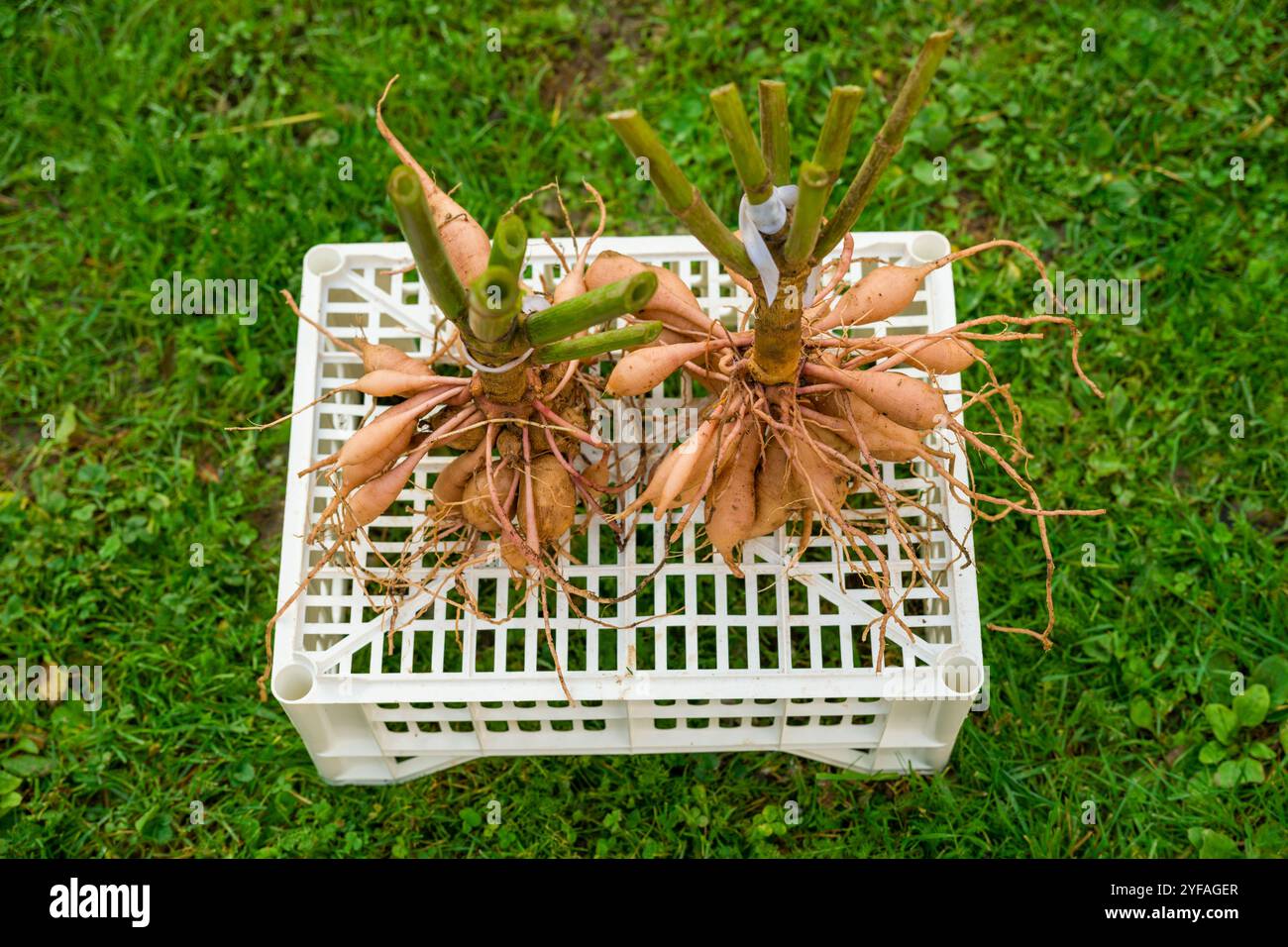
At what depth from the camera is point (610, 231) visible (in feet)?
7.57

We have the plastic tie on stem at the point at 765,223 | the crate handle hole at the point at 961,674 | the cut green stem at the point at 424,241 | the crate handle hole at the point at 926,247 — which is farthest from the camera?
the crate handle hole at the point at 926,247

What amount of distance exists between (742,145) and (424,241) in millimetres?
332

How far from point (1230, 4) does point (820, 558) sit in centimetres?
141

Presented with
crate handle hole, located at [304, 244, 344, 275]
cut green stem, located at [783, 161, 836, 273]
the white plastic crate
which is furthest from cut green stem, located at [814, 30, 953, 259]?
crate handle hole, located at [304, 244, 344, 275]

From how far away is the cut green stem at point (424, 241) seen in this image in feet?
3.90

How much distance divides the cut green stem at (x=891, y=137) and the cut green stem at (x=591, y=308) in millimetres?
210

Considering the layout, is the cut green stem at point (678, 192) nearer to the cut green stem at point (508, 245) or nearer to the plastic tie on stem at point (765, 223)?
the plastic tie on stem at point (765, 223)

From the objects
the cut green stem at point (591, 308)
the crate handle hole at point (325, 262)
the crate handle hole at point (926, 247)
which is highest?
the crate handle hole at point (926, 247)

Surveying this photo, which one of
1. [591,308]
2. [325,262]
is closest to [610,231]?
[325,262]

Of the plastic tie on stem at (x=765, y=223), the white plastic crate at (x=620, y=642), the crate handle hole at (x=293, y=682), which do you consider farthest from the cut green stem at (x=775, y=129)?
the crate handle hole at (x=293, y=682)

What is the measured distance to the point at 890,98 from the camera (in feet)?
7.91

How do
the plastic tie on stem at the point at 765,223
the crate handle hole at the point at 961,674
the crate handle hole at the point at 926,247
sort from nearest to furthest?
the plastic tie on stem at the point at 765,223, the crate handle hole at the point at 961,674, the crate handle hole at the point at 926,247

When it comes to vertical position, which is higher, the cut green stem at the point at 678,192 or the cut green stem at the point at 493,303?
the cut green stem at the point at 678,192
